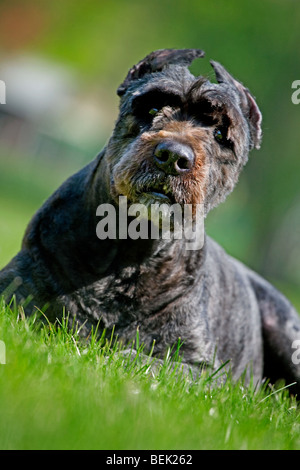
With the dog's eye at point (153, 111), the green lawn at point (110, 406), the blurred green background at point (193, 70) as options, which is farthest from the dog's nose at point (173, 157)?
the blurred green background at point (193, 70)

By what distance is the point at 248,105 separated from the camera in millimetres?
5281

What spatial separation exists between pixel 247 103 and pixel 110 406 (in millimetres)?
2950

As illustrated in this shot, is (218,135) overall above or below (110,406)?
above

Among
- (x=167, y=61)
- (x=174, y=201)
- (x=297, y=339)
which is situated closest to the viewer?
(x=174, y=201)

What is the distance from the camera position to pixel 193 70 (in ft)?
43.8

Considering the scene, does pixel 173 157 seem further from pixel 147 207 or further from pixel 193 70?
pixel 193 70

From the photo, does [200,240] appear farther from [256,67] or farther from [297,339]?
[256,67]

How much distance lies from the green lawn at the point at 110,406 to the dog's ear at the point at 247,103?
6.65 feet

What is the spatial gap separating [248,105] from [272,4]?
18.9m

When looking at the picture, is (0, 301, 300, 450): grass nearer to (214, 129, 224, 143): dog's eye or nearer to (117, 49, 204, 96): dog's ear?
(214, 129, 224, 143): dog's eye

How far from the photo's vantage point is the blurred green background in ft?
72.3

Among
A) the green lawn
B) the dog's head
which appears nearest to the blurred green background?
the dog's head

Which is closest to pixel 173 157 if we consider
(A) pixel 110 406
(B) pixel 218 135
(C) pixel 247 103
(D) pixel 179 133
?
(D) pixel 179 133

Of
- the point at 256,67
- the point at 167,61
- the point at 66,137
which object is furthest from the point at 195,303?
the point at 66,137
